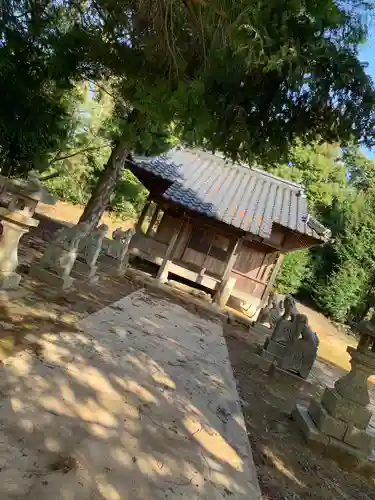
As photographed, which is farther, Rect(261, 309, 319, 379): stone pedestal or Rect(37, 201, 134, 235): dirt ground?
Rect(37, 201, 134, 235): dirt ground

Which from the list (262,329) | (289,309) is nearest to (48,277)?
(289,309)

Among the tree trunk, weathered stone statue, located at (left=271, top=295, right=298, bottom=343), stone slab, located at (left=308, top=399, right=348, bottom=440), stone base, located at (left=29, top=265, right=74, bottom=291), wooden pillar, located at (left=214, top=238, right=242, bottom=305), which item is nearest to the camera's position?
stone slab, located at (left=308, top=399, right=348, bottom=440)

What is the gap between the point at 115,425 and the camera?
117 inches

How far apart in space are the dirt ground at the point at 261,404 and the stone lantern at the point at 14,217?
30cm

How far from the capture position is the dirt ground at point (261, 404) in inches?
137

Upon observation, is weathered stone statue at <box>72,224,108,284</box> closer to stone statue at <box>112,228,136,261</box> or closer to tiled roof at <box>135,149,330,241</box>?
stone statue at <box>112,228,136,261</box>

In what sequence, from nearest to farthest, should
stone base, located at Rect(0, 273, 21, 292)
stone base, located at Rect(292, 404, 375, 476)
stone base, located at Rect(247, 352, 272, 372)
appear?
1. stone base, located at Rect(292, 404, 375, 476)
2. stone base, located at Rect(0, 273, 21, 292)
3. stone base, located at Rect(247, 352, 272, 372)

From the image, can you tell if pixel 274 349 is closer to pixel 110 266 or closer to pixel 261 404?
pixel 261 404

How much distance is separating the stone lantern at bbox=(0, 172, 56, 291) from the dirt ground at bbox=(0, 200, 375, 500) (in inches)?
12.0

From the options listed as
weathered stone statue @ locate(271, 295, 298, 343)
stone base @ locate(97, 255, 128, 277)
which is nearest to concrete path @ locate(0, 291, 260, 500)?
weathered stone statue @ locate(271, 295, 298, 343)

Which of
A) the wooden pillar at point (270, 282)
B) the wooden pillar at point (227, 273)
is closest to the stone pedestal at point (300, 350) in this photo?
the wooden pillar at point (227, 273)

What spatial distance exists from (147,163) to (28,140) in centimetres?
576

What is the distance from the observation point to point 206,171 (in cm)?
1596

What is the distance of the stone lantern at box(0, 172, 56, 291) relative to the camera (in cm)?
475
